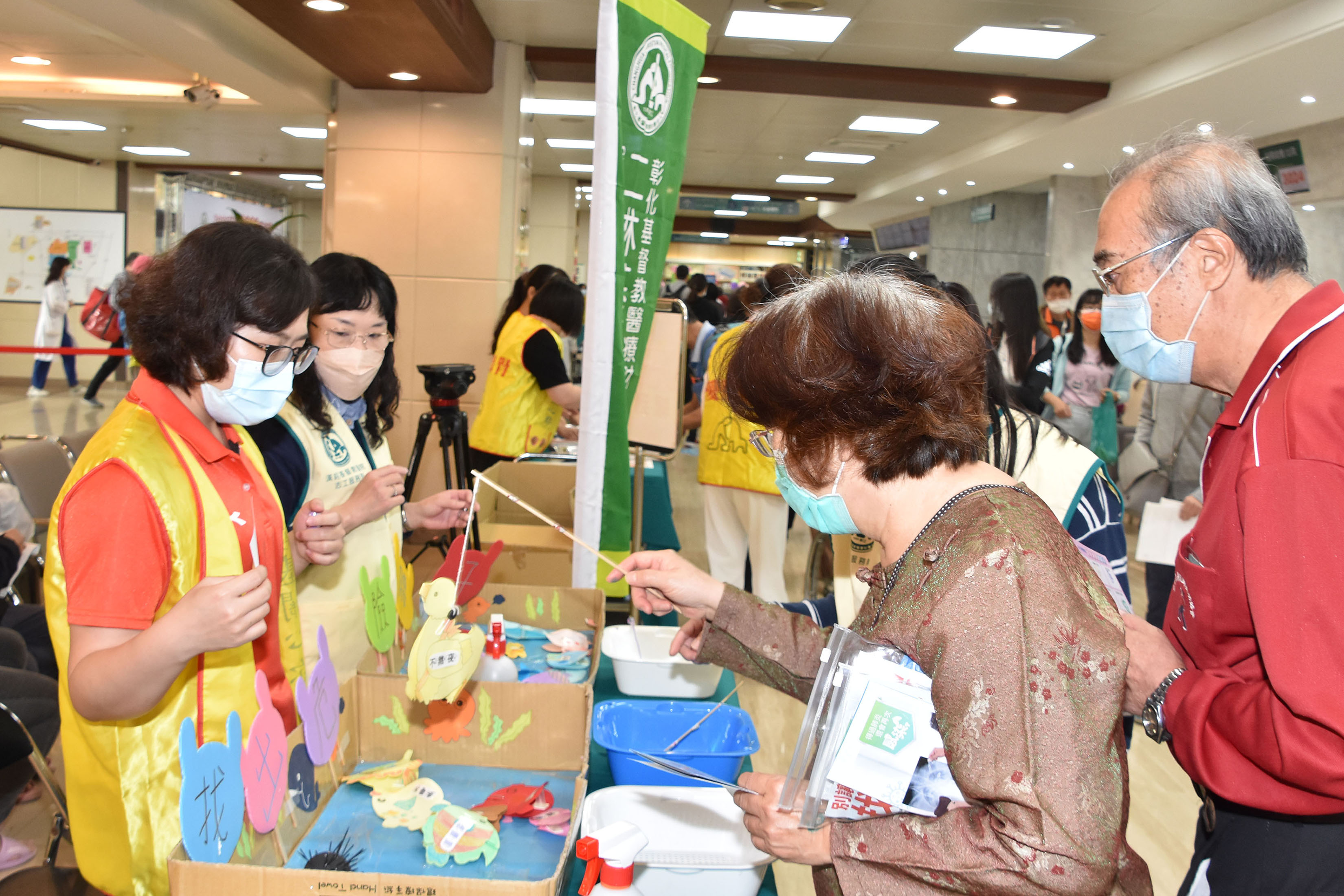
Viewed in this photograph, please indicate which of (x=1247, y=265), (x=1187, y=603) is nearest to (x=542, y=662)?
(x=1187, y=603)

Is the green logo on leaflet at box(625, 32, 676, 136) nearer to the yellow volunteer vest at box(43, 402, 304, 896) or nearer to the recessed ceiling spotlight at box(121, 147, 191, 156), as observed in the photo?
the yellow volunteer vest at box(43, 402, 304, 896)

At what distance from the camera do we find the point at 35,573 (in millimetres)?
2957

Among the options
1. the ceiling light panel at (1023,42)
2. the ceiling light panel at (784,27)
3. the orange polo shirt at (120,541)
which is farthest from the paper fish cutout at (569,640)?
the ceiling light panel at (1023,42)

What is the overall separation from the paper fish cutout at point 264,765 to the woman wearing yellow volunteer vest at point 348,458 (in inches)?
14.0

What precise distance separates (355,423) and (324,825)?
2.94 ft

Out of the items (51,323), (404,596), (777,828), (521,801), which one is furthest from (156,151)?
(777,828)

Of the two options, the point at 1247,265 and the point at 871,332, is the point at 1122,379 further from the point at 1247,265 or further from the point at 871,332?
the point at 871,332

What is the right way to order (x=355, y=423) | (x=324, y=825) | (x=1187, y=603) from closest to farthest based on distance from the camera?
(x=1187, y=603) < (x=324, y=825) < (x=355, y=423)

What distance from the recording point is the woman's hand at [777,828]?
921 mm

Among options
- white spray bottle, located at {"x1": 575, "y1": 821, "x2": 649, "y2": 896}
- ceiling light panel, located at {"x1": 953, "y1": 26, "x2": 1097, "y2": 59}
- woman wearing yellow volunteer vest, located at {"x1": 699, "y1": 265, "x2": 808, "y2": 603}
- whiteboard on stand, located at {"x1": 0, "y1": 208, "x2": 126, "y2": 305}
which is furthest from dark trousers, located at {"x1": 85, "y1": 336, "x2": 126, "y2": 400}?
white spray bottle, located at {"x1": 575, "y1": 821, "x2": 649, "y2": 896}

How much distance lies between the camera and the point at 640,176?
2.11 m

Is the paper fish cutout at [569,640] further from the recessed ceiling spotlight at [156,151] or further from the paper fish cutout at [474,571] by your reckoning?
the recessed ceiling spotlight at [156,151]

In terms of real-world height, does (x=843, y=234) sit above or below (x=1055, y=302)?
above

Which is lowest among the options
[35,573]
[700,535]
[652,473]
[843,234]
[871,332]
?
[700,535]
